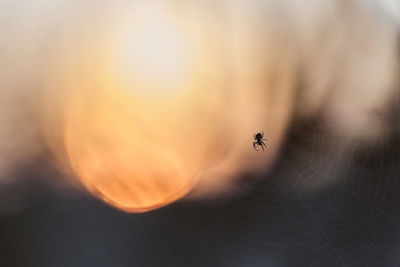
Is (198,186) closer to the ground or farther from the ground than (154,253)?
farther from the ground

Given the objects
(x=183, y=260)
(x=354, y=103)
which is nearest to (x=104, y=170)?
(x=183, y=260)

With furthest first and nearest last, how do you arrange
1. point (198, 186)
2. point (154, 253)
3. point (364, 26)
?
point (154, 253) < point (198, 186) < point (364, 26)

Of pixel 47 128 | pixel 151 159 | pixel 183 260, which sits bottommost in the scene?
pixel 183 260

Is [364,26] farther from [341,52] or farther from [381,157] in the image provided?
[381,157]

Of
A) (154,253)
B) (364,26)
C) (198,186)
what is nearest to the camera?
(364,26)

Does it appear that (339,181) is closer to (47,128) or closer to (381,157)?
(381,157)

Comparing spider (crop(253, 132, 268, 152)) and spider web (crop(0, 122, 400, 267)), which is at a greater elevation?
spider (crop(253, 132, 268, 152))

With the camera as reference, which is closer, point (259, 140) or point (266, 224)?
point (259, 140)

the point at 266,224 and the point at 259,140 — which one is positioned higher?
the point at 259,140

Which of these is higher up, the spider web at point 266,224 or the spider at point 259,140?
the spider at point 259,140

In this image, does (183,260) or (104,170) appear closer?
(104,170)
